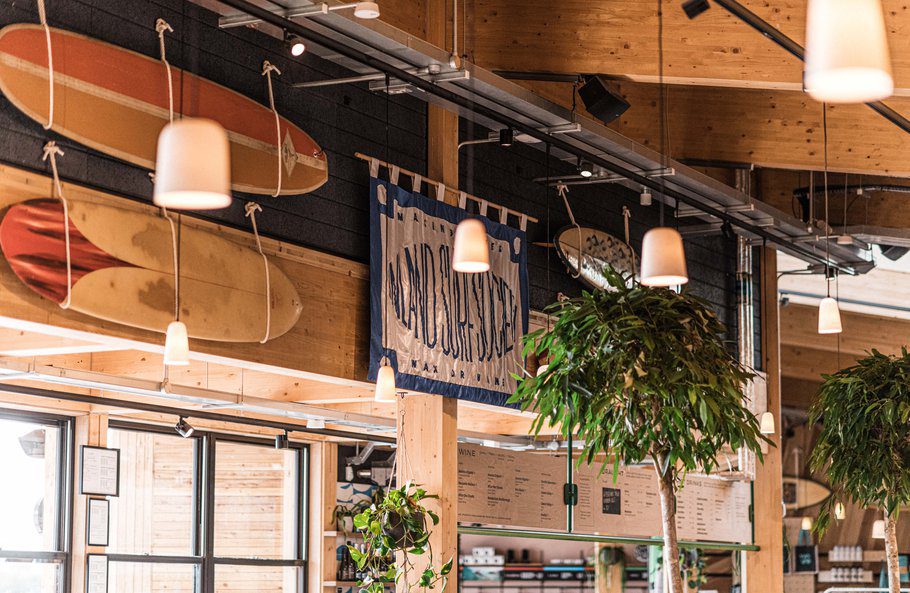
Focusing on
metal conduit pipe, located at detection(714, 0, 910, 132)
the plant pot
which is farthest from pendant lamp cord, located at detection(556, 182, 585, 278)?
the plant pot

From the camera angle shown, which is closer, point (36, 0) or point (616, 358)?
point (36, 0)

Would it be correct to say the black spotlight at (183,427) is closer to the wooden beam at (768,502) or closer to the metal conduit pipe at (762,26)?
the metal conduit pipe at (762,26)

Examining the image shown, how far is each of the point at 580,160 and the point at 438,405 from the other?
2.15 metres

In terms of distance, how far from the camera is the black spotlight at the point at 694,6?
5984 millimetres

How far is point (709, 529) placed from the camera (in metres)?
11.1

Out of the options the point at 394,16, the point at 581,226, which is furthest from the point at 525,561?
the point at 394,16

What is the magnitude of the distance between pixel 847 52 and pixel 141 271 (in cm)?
378

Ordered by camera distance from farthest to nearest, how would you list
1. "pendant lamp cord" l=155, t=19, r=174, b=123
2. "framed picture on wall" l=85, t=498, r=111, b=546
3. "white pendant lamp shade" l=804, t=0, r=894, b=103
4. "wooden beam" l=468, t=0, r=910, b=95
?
"framed picture on wall" l=85, t=498, r=111, b=546
"wooden beam" l=468, t=0, r=910, b=95
"pendant lamp cord" l=155, t=19, r=174, b=123
"white pendant lamp shade" l=804, t=0, r=894, b=103

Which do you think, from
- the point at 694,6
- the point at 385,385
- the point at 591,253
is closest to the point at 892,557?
the point at 591,253

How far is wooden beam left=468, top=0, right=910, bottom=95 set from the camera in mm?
7398

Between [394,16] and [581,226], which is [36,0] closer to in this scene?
[394,16]

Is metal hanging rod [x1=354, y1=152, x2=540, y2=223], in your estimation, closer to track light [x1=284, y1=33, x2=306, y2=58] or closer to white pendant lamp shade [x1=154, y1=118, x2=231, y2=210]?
track light [x1=284, y1=33, x2=306, y2=58]

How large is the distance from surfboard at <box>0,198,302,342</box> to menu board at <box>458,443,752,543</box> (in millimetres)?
2321

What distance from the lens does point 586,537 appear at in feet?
31.5
